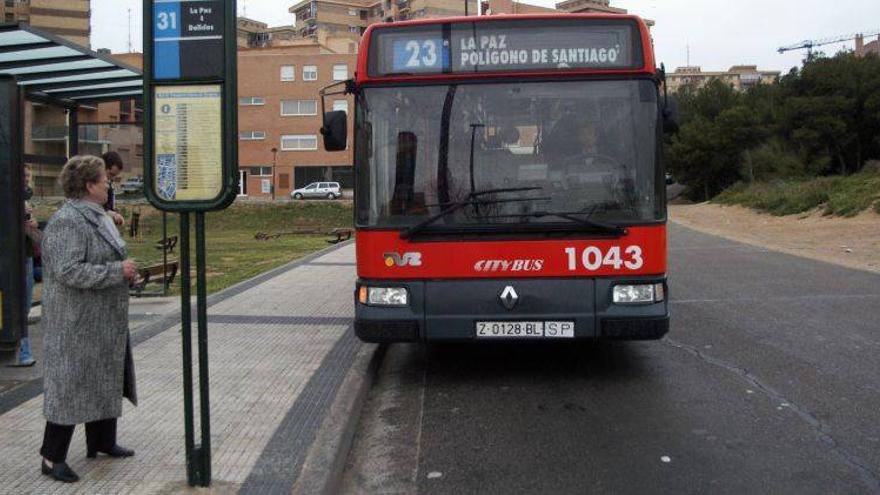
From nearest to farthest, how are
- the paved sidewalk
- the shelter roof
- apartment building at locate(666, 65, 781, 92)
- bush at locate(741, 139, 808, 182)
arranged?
the paved sidewalk → the shelter roof → bush at locate(741, 139, 808, 182) → apartment building at locate(666, 65, 781, 92)

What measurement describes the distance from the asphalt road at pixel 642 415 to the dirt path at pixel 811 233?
9.40m

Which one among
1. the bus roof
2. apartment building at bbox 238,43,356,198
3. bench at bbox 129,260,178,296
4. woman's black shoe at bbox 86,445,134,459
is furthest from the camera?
apartment building at bbox 238,43,356,198

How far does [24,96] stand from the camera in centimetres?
732

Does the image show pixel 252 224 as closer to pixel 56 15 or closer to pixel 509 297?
pixel 509 297

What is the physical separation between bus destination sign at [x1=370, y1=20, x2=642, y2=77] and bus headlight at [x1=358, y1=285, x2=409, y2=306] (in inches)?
66.2

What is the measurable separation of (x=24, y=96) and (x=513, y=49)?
161 inches

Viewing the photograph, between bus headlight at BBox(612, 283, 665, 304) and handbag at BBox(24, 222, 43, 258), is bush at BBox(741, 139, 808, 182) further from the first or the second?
handbag at BBox(24, 222, 43, 258)

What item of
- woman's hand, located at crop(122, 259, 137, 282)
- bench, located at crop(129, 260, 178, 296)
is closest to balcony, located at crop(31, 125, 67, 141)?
bench, located at crop(129, 260, 178, 296)

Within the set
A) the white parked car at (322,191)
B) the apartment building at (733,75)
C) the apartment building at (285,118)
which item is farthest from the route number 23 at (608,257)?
the apartment building at (733,75)

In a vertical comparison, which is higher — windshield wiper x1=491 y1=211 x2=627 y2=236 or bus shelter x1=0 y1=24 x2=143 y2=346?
bus shelter x1=0 y1=24 x2=143 y2=346

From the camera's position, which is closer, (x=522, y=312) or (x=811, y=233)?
(x=522, y=312)

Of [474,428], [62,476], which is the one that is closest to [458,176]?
[474,428]

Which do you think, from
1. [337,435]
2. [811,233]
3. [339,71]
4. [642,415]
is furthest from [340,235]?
[339,71]

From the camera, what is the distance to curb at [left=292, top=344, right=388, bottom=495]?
450 cm
